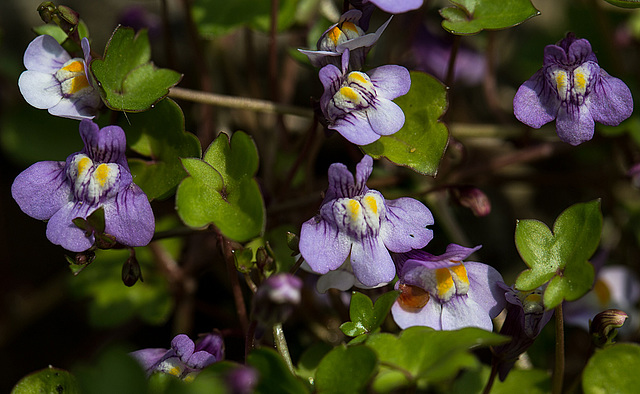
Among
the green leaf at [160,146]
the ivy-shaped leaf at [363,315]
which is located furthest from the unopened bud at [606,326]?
the green leaf at [160,146]

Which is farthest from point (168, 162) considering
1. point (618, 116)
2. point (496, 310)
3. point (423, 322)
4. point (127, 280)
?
point (618, 116)

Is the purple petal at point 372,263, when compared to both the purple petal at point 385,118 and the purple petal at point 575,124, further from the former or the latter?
the purple petal at point 575,124

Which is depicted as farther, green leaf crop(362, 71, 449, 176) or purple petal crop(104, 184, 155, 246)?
green leaf crop(362, 71, 449, 176)

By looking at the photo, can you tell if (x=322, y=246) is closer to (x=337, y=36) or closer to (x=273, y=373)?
(x=273, y=373)

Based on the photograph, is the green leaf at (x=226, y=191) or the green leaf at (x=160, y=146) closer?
the green leaf at (x=226, y=191)

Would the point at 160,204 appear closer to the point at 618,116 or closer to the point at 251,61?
the point at 251,61

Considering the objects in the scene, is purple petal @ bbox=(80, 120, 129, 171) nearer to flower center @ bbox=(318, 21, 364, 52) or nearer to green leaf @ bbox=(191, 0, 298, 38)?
flower center @ bbox=(318, 21, 364, 52)

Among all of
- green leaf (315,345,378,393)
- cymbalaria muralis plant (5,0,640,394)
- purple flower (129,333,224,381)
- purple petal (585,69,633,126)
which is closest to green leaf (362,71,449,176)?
cymbalaria muralis plant (5,0,640,394)
